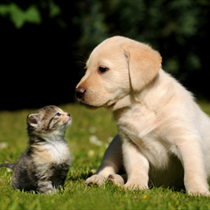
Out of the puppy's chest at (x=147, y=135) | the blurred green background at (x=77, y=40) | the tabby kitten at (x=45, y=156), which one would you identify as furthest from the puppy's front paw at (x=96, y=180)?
the blurred green background at (x=77, y=40)

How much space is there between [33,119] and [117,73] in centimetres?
106

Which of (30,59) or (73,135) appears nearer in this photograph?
(73,135)

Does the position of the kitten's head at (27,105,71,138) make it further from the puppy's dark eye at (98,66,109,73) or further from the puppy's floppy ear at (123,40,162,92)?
the puppy's floppy ear at (123,40,162,92)

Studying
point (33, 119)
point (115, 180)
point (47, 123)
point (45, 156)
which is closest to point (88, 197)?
point (45, 156)

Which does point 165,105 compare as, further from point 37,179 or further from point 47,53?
point 47,53

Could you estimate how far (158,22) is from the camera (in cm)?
1617

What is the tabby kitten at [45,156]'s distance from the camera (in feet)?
11.1

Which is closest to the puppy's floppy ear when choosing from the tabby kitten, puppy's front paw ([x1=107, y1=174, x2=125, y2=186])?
the tabby kitten

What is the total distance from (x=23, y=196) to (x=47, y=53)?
41.3 ft

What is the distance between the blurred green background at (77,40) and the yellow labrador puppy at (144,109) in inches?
391

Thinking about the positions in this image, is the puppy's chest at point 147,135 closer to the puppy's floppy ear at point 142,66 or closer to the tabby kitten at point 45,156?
the puppy's floppy ear at point 142,66

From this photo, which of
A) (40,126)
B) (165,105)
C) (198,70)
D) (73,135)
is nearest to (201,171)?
(165,105)

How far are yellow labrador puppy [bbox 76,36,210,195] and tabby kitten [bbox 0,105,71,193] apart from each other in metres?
0.39

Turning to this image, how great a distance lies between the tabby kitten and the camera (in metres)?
3.38
